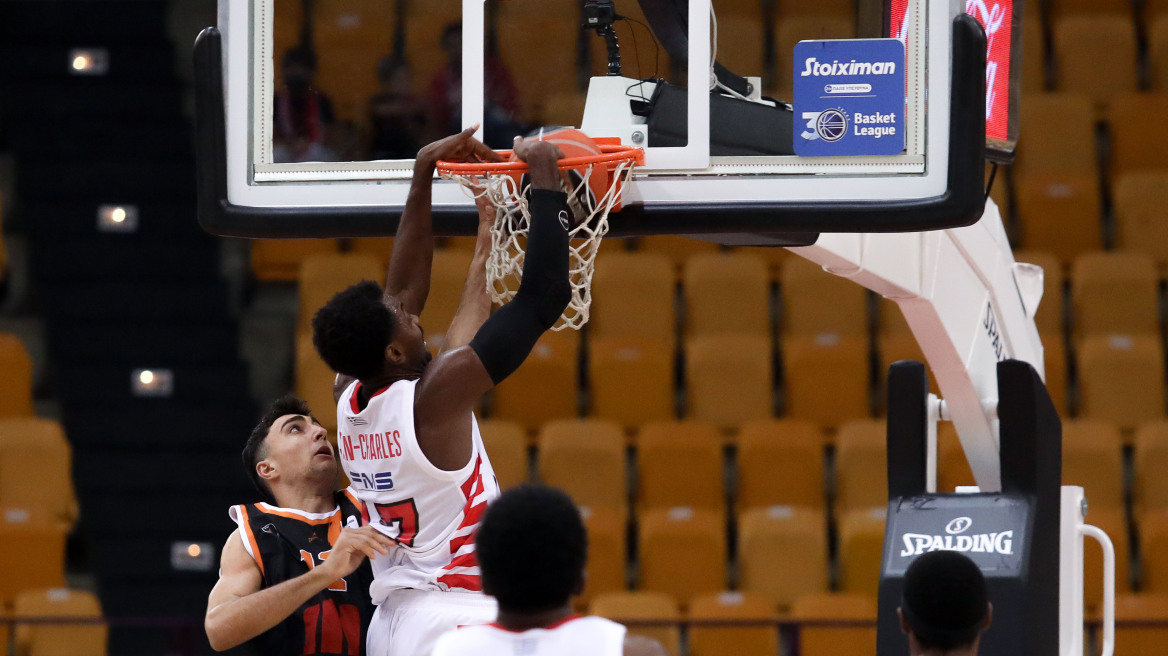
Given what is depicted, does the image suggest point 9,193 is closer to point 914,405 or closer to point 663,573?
point 663,573

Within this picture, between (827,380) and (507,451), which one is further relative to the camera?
(827,380)

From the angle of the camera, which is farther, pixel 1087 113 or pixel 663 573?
pixel 1087 113

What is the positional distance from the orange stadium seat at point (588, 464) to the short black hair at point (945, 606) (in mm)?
4543

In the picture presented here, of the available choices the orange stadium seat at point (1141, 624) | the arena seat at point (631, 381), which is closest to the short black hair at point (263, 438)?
the orange stadium seat at point (1141, 624)

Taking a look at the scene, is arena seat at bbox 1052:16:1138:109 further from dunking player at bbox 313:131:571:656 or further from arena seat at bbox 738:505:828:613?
dunking player at bbox 313:131:571:656

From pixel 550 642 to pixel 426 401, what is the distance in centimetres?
105

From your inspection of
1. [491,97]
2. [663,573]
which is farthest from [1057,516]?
[663,573]

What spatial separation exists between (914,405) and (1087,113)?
200 inches

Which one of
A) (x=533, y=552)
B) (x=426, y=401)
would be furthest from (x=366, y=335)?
(x=533, y=552)

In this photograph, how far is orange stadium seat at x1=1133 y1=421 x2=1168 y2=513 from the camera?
7875mm

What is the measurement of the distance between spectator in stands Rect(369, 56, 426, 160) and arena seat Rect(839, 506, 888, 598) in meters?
4.27

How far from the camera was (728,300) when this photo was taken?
8805 millimetres

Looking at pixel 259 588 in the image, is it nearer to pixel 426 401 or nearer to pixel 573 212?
pixel 426 401

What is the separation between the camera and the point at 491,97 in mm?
3939
